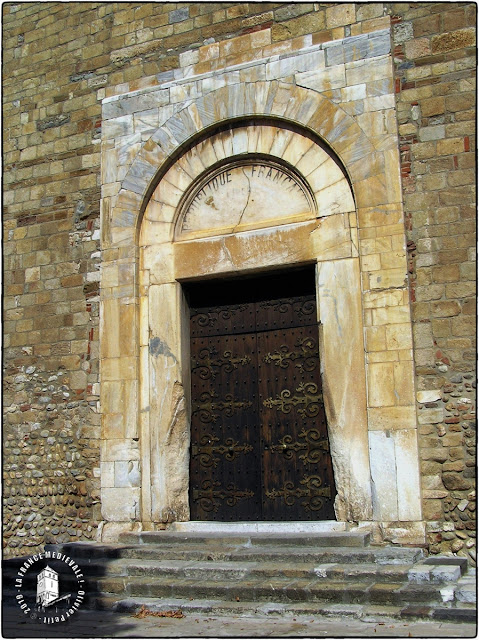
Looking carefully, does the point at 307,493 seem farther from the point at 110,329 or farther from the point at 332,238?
the point at 110,329

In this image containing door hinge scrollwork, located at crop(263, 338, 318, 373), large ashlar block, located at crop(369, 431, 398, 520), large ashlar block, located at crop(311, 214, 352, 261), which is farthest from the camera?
door hinge scrollwork, located at crop(263, 338, 318, 373)

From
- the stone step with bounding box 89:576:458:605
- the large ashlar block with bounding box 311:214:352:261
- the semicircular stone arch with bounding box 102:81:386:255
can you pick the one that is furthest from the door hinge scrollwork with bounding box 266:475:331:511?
the semicircular stone arch with bounding box 102:81:386:255

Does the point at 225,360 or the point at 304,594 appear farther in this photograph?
the point at 225,360

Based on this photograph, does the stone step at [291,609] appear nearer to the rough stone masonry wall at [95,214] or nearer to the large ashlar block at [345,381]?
the rough stone masonry wall at [95,214]

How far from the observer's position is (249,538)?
6438 mm

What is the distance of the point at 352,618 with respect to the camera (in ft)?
16.6

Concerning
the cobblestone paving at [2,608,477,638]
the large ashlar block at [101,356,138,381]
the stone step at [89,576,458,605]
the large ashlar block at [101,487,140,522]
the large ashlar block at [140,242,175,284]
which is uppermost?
the large ashlar block at [140,242,175,284]

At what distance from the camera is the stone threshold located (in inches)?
252

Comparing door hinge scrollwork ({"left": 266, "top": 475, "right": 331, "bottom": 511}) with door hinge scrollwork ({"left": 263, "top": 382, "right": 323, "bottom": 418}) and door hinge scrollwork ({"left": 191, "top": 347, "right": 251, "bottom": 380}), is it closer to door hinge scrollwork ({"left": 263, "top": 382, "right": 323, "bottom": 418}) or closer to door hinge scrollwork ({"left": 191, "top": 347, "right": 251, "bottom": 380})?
door hinge scrollwork ({"left": 263, "top": 382, "right": 323, "bottom": 418})

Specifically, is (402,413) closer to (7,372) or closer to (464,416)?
(464,416)

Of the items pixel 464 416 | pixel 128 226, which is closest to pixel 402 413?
pixel 464 416

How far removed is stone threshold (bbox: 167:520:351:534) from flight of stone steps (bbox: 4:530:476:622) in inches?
4.7

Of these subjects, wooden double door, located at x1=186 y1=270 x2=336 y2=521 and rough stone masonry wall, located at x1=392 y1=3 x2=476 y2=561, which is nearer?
rough stone masonry wall, located at x1=392 y1=3 x2=476 y2=561

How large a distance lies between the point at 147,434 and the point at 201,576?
163 cm
